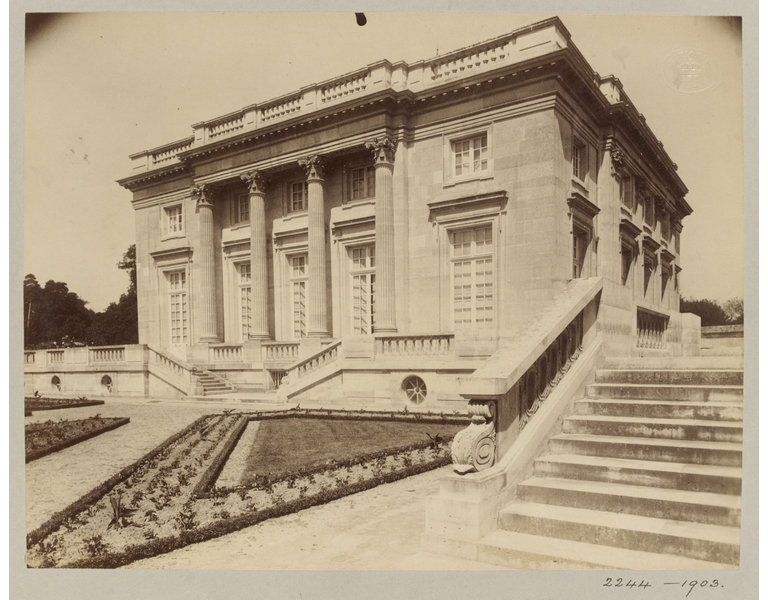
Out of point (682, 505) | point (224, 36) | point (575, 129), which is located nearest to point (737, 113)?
point (682, 505)

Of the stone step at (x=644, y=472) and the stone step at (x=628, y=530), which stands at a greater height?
the stone step at (x=644, y=472)

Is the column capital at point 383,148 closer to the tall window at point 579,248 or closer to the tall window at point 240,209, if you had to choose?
the tall window at point 579,248

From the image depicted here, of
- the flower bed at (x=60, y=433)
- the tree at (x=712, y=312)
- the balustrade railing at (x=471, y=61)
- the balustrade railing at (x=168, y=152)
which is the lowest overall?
the flower bed at (x=60, y=433)

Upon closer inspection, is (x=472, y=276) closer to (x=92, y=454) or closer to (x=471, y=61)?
(x=471, y=61)

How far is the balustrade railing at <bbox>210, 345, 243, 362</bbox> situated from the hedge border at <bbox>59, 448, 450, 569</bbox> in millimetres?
14686

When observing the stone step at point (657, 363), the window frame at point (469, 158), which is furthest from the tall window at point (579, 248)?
the stone step at point (657, 363)

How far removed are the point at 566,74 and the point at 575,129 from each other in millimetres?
2062

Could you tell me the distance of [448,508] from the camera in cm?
482

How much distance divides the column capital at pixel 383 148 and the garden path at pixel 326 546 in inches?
544

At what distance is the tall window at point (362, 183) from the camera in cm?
1991

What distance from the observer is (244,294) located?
77.9ft

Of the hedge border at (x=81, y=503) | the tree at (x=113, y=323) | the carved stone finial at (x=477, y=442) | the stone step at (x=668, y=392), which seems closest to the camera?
the carved stone finial at (x=477, y=442)

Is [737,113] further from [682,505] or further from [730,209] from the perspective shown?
[682,505]

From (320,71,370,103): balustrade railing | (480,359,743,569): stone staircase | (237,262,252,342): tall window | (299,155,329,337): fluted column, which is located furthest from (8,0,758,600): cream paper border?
(237,262,252,342): tall window
